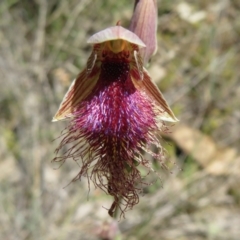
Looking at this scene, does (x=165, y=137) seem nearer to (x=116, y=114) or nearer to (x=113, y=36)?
(x=116, y=114)

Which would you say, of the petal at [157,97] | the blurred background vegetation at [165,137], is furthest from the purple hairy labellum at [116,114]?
the blurred background vegetation at [165,137]

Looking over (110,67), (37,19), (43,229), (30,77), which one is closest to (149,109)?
(110,67)

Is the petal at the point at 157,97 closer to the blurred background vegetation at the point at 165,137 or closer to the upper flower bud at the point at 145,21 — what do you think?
the upper flower bud at the point at 145,21

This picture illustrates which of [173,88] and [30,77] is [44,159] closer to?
[30,77]

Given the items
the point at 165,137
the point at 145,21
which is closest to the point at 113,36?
the point at 145,21

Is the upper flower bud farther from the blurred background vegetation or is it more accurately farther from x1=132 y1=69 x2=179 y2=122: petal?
the blurred background vegetation
